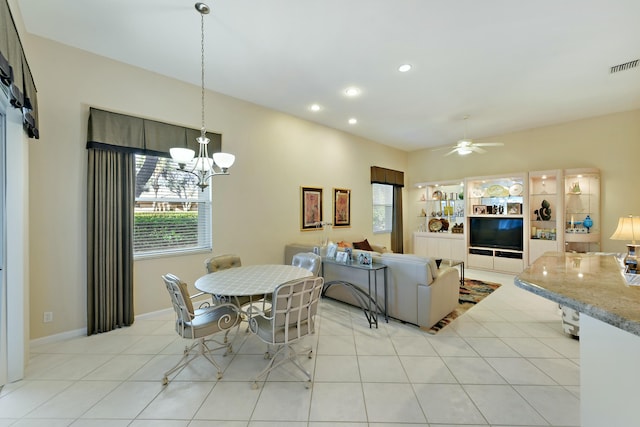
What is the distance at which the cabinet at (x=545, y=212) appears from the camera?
17.0 ft

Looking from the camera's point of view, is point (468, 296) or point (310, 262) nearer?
point (310, 262)

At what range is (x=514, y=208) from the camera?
5.84 m

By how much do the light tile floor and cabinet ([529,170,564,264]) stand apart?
9.52 feet

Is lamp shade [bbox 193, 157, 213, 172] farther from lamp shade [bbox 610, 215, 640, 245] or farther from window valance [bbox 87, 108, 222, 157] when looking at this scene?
lamp shade [bbox 610, 215, 640, 245]

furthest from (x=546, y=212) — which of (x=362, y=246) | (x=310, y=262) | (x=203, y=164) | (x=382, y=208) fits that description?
(x=203, y=164)

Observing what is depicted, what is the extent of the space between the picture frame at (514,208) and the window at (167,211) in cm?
634

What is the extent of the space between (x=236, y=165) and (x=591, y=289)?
4133 mm

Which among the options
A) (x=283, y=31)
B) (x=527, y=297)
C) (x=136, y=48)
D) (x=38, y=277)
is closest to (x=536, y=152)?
(x=527, y=297)

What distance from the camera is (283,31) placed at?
8.70ft

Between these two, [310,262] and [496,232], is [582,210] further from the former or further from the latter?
[310,262]

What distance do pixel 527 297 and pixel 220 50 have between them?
5.76 meters

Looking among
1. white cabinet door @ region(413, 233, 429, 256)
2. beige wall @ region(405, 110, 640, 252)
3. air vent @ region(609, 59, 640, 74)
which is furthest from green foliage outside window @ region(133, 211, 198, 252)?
beige wall @ region(405, 110, 640, 252)

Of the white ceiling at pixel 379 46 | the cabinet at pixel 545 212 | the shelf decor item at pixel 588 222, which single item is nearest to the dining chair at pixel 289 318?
the white ceiling at pixel 379 46

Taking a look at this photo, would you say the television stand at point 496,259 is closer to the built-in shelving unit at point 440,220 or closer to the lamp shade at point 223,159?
the built-in shelving unit at point 440,220
